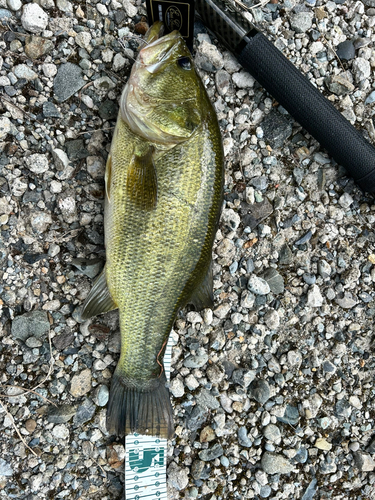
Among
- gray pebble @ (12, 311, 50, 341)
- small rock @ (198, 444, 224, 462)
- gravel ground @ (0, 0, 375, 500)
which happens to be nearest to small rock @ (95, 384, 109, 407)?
gravel ground @ (0, 0, 375, 500)

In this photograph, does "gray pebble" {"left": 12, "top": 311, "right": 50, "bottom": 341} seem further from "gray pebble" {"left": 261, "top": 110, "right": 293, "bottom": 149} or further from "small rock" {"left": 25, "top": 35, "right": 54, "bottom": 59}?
"gray pebble" {"left": 261, "top": 110, "right": 293, "bottom": 149}

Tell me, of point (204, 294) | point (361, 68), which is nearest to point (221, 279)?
point (204, 294)

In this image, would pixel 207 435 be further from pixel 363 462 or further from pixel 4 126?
pixel 4 126

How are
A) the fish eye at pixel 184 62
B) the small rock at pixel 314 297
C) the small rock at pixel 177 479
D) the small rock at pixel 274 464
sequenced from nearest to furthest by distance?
the fish eye at pixel 184 62 → the small rock at pixel 177 479 → the small rock at pixel 274 464 → the small rock at pixel 314 297

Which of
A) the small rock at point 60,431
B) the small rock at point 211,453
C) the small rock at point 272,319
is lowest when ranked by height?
the small rock at point 211,453

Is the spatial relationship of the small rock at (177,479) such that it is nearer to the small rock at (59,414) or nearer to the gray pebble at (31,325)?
the small rock at (59,414)

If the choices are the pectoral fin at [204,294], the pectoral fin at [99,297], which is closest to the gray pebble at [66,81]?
the pectoral fin at [99,297]

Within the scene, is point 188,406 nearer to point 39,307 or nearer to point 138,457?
point 138,457
